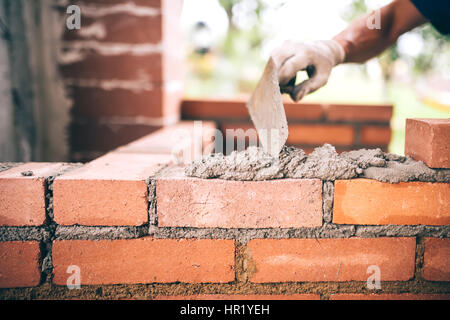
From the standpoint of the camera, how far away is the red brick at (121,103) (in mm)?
1987

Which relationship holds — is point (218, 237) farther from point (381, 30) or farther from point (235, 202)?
point (381, 30)

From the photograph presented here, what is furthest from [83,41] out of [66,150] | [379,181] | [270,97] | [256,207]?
[379,181]

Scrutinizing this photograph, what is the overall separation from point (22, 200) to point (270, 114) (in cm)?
67

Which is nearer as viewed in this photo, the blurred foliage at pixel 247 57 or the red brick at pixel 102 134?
the red brick at pixel 102 134

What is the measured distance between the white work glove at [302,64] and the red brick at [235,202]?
18.2 inches

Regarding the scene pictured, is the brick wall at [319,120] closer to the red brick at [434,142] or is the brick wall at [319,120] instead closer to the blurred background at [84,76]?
the blurred background at [84,76]

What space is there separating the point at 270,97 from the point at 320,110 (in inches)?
60.9

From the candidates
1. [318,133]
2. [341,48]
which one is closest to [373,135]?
[318,133]

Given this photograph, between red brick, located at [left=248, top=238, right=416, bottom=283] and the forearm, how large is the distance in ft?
2.66

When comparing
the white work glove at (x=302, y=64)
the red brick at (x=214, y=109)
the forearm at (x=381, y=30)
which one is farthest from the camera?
the red brick at (x=214, y=109)

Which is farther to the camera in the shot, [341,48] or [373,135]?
[373,135]

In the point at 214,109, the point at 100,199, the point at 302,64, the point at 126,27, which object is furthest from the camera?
the point at 214,109

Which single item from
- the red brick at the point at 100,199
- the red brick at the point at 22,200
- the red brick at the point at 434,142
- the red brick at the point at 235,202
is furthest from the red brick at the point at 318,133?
the red brick at the point at 22,200

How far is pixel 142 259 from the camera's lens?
887mm
